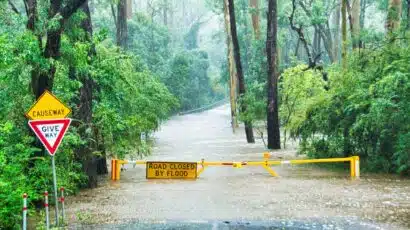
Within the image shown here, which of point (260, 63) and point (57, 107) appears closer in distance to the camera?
point (57, 107)

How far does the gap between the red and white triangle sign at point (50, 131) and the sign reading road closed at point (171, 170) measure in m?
7.94

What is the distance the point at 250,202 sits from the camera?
567 inches

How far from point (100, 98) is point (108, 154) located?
384 centimetres

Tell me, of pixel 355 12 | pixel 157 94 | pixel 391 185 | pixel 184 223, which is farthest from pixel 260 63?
pixel 184 223

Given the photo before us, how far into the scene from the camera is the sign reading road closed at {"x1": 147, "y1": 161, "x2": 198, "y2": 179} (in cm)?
1941

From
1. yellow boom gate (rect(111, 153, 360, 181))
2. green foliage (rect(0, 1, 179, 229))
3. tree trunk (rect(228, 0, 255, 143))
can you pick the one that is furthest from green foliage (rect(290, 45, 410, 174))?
tree trunk (rect(228, 0, 255, 143))

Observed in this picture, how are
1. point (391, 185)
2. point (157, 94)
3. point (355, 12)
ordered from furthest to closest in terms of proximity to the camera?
point (355, 12) < point (157, 94) < point (391, 185)

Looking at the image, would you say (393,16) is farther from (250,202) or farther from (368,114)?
(250,202)

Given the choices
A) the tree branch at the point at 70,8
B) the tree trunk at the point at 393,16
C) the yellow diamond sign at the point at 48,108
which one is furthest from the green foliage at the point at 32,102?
the tree trunk at the point at 393,16

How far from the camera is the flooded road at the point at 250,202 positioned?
11.8 m

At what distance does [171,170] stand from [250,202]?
556cm

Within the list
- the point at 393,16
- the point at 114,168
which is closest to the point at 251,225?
the point at 114,168

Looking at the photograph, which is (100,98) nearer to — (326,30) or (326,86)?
(326,86)

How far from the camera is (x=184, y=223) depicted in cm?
1173
